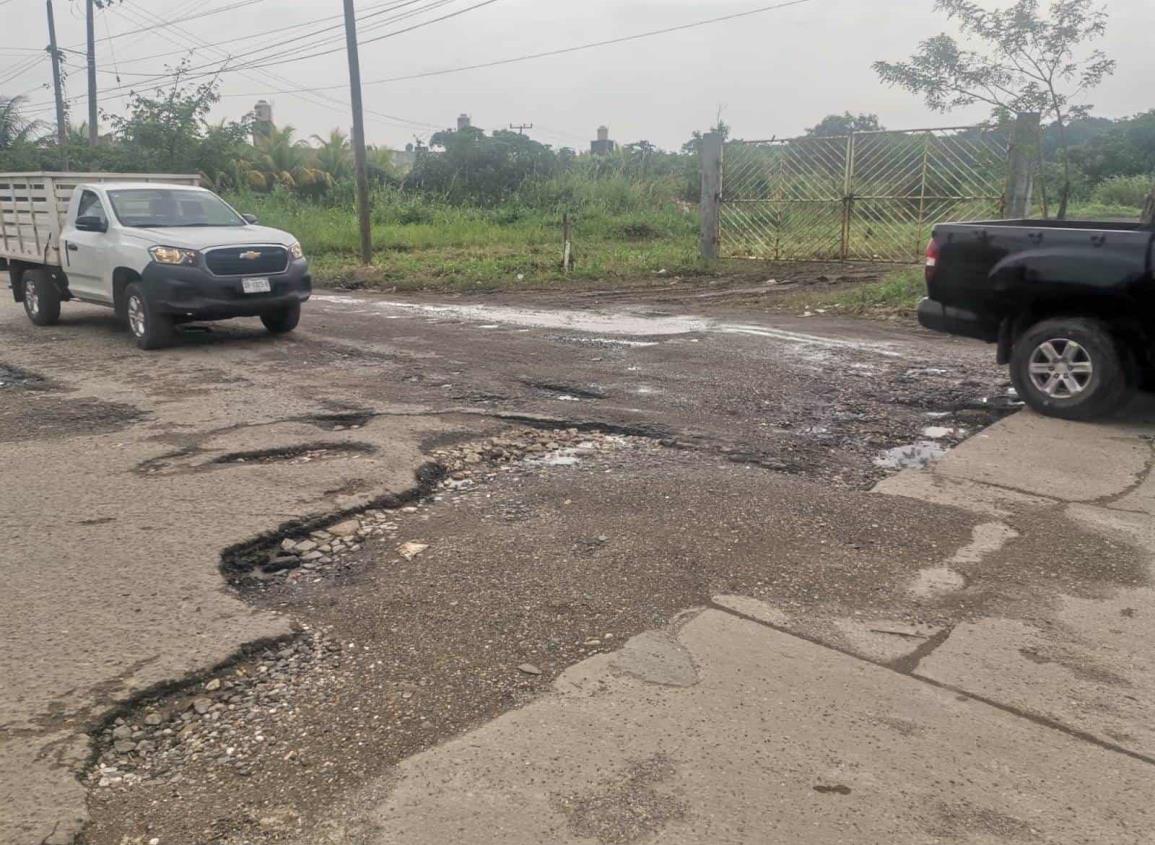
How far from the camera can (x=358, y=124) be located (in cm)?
2000

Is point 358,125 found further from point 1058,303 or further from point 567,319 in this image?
point 1058,303

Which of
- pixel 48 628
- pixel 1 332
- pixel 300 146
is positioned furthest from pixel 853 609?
pixel 300 146

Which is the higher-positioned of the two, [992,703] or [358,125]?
[358,125]

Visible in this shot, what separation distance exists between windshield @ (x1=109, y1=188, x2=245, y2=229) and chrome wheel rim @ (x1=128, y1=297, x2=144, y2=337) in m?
0.84

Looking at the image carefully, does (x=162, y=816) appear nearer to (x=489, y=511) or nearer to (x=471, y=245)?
(x=489, y=511)

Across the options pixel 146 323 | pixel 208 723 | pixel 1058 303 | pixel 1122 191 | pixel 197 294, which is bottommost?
pixel 208 723

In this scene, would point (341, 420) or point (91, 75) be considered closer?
point (341, 420)

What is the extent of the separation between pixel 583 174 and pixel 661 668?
33.6 m

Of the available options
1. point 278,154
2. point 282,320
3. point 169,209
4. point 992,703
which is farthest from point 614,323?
point 278,154

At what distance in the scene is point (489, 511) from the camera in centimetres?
502

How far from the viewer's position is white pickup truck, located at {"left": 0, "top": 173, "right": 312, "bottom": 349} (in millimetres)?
9734

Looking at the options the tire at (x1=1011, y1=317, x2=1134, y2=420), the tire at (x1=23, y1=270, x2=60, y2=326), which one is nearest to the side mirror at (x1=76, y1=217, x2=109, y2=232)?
the tire at (x1=23, y1=270, x2=60, y2=326)

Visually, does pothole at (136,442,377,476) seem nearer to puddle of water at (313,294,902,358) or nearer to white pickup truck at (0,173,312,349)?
white pickup truck at (0,173,312,349)

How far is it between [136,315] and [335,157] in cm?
2887
